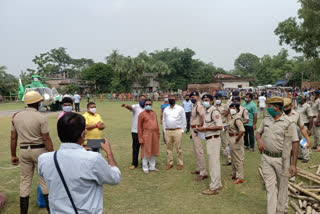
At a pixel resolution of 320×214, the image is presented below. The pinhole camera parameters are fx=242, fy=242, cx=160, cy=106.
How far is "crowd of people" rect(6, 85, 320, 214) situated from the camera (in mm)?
1817

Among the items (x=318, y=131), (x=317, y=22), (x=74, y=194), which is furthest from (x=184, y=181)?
(x=317, y=22)

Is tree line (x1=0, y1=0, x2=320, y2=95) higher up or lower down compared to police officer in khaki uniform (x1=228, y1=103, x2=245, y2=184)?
higher up

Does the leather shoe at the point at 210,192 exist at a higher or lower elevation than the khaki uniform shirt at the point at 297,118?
lower

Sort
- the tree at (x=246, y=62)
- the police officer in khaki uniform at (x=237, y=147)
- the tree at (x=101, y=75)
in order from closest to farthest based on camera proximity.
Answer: the police officer in khaki uniform at (x=237, y=147), the tree at (x=101, y=75), the tree at (x=246, y=62)

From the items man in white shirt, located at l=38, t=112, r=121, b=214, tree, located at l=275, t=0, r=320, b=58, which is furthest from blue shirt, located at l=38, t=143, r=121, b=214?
tree, located at l=275, t=0, r=320, b=58

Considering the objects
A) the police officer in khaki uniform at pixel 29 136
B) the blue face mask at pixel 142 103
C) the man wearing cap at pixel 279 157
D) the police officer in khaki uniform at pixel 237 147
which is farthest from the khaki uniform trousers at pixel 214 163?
the police officer in khaki uniform at pixel 29 136

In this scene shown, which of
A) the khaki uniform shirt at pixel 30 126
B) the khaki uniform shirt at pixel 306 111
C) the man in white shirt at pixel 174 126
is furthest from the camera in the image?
the khaki uniform shirt at pixel 306 111

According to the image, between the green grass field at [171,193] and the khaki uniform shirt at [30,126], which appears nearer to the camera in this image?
the khaki uniform shirt at [30,126]

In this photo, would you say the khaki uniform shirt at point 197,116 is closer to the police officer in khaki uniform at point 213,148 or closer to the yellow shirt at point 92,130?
the police officer in khaki uniform at point 213,148

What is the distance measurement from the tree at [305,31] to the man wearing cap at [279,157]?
23923 millimetres

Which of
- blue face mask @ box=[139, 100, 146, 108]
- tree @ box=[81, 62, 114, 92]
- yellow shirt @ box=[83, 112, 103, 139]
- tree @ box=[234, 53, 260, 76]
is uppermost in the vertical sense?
tree @ box=[234, 53, 260, 76]

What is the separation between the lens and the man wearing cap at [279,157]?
3.53 m

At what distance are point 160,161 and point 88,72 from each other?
45.6 meters

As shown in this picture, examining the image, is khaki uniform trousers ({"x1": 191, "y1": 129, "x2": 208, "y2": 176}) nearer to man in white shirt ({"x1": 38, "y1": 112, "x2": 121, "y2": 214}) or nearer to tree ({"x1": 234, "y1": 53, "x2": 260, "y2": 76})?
man in white shirt ({"x1": 38, "y1": 112, "x2": 121, "y2": 214})
